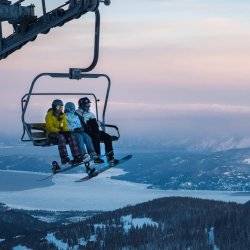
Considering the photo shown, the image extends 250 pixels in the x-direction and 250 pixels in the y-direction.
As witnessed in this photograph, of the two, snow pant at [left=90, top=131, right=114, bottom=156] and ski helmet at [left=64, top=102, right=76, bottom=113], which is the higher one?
ski helmet at [left=64, top=102, right=76, bottom=113]

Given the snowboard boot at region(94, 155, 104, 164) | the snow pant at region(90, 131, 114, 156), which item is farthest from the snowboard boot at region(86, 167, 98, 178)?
the snow pant at region(90, 131, 114, 156)

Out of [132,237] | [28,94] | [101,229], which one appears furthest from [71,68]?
[101,229]

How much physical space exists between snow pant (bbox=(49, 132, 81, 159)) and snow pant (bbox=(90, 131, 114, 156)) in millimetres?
743

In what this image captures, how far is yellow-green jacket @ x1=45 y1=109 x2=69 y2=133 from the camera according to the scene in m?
16.8

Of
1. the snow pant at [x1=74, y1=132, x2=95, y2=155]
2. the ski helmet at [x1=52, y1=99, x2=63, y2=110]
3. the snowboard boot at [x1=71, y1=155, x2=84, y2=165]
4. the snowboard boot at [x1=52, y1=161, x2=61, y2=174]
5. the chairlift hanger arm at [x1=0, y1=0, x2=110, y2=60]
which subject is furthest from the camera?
the snow pant at [x1=74, y1=132, x2=95, y2=155]

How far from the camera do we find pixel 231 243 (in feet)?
556

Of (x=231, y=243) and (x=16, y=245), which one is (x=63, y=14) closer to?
(x=231, y=243)

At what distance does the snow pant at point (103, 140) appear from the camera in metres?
17.7

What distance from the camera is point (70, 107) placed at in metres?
16.9

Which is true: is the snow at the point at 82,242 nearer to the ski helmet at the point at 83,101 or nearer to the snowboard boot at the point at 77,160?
the snowboard boot at the point at 77,160

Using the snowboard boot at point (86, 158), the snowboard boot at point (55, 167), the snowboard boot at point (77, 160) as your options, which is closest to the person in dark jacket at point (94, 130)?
the snowboard boot at point (86, 158)

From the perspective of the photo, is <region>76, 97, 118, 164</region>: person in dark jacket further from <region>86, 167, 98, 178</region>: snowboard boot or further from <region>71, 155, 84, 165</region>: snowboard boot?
<region>71, 155, 84, 165</region>: snowboard boot

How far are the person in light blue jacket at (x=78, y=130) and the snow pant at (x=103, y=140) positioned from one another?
0.33 metres

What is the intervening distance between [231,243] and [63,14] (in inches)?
6452
